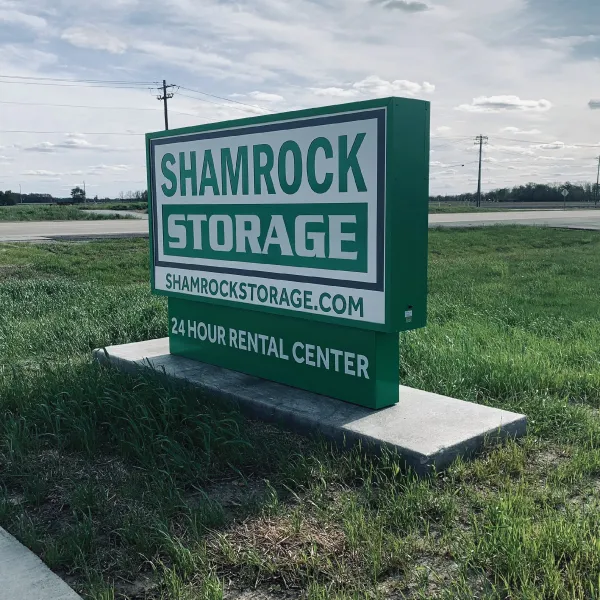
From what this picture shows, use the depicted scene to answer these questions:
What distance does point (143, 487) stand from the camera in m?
4.00

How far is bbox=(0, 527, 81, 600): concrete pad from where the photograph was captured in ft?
9.91

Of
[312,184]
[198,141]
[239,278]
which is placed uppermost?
[198,141]

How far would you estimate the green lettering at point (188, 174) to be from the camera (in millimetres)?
6238

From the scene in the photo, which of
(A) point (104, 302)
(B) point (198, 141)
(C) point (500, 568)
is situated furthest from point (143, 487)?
(A) point (104, 302)

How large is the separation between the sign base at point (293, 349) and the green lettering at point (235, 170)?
3.44 ft

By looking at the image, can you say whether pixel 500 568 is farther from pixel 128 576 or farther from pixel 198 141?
pixel 198 141

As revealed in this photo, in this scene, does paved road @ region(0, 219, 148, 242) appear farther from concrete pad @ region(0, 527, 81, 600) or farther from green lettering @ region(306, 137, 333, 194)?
concrete pad @ region(0, 527, 81, 600)

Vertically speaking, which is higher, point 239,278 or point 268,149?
point 268,149

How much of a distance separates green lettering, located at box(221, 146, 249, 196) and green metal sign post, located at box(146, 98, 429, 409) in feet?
0.05

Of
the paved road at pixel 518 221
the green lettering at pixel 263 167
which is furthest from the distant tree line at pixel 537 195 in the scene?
the green lettering at pixel 263 167

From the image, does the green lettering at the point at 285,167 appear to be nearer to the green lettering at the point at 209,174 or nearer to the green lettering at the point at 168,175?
the green lettering at the point at 209,174

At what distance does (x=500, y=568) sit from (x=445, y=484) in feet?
3.05

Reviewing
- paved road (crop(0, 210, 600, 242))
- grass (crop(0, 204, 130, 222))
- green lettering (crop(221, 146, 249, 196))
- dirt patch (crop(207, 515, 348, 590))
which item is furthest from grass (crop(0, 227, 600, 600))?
grass (crop(0, 204, 130, 222))

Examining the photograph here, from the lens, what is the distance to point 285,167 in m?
5.27
